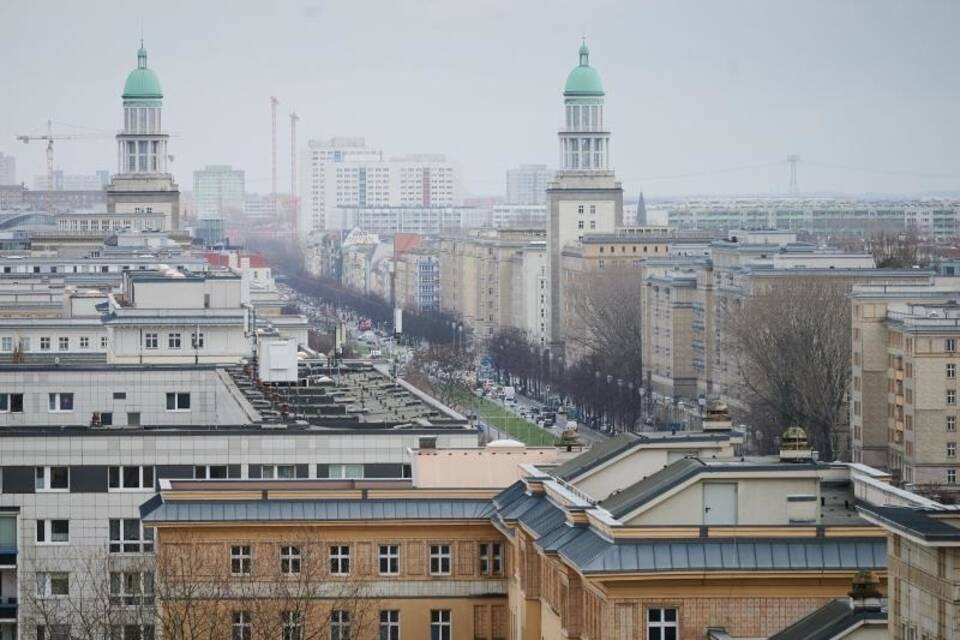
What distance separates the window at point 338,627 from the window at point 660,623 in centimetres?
604

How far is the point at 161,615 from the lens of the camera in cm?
3200

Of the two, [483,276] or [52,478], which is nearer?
[52,478]

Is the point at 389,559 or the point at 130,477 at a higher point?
the point at 130,477

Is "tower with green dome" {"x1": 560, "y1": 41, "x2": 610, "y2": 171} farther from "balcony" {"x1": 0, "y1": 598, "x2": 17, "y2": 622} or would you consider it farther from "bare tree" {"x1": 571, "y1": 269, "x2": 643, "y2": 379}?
"balcony" {"x1": 0, "y1": 598, "x2": 17, "y2": 622}

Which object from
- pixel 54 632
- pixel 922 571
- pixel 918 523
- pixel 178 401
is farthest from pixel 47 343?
pixel 922 571

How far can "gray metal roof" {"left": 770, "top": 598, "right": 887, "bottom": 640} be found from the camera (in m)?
23.3

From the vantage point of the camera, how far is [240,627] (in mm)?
32031

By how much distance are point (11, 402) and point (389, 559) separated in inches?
505

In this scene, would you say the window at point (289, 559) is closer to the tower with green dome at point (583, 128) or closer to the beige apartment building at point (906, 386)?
the beige apartment building at point (906, 386)

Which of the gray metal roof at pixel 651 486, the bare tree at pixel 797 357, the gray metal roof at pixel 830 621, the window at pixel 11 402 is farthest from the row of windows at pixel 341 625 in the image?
the bare tree at pixel 797 357

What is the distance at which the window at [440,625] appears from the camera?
3347cm

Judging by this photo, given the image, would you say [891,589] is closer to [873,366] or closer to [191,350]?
[191,350]

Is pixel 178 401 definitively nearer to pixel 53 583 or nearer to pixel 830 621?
pixel 53 583

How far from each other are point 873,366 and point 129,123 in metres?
88.8
